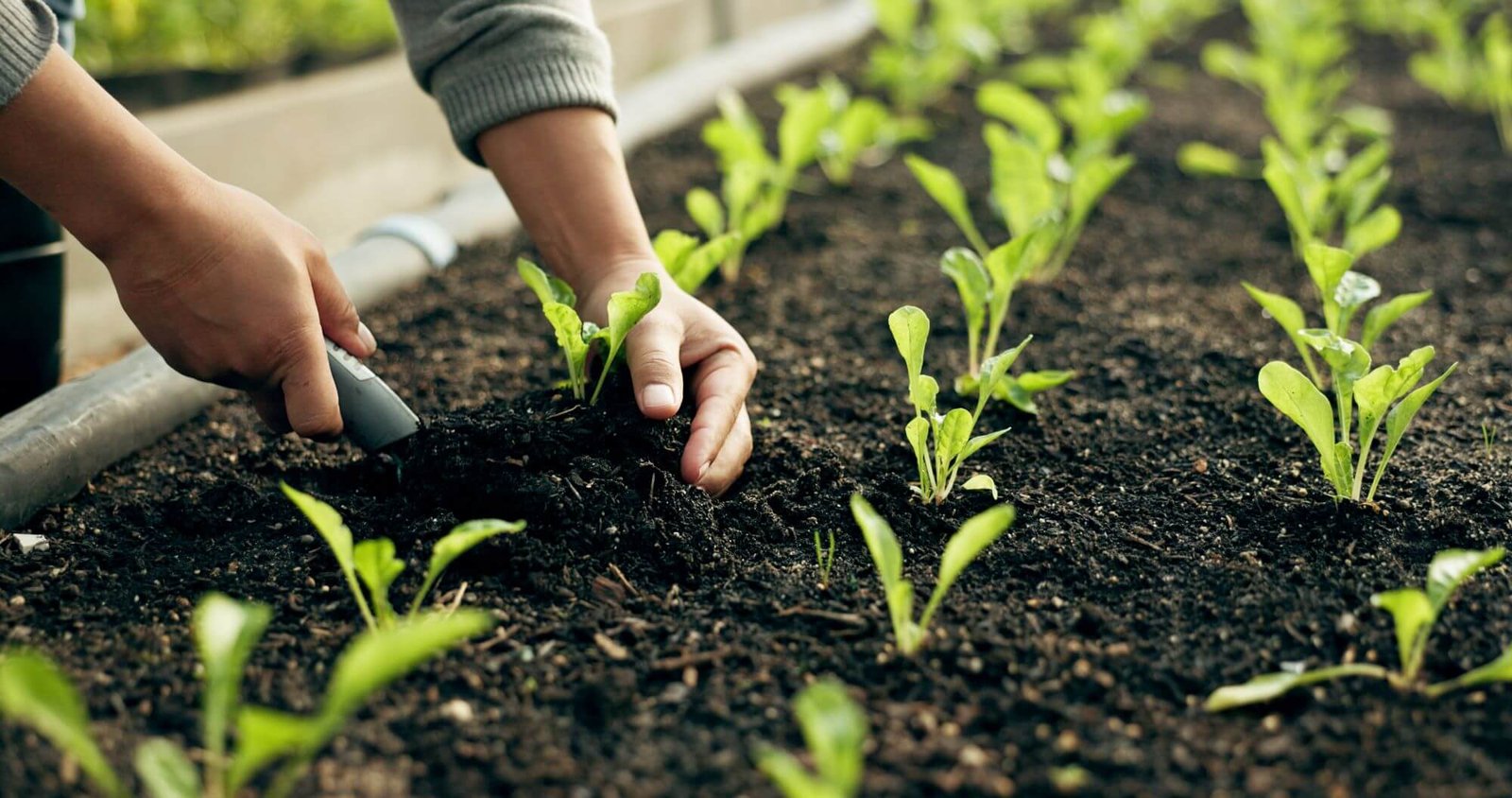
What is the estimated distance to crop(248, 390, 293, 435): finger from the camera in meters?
1.50

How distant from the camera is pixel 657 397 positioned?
1496 millimetres

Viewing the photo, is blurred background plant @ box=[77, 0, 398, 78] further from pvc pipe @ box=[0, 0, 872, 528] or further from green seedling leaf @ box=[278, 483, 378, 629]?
green seedling leaf @ box=[278, 483, 378, 629]

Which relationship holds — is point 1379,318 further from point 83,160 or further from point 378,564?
point 83,160

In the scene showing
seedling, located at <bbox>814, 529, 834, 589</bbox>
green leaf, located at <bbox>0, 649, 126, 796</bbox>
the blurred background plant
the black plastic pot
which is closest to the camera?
green leaf, located at <bbox>0, 649, 126, 796</bbox>

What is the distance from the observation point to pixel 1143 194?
10.2 ft

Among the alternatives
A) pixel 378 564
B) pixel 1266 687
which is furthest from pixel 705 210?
pixel 1266 687

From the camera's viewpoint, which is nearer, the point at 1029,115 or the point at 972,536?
the point at 972,536

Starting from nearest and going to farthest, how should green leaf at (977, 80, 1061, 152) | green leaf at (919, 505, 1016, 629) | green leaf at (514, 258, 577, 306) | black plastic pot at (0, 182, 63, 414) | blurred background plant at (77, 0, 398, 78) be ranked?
green leaf at (919, 505, 1016, 629)
green leaf at (514, 258, 577, 306)
black plastic pot at (0, 182, 63, 414)
green leaf at (977, 80, 1061, 152)
blurred background plant at (77, 0, 398, 78)

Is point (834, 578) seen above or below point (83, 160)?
below

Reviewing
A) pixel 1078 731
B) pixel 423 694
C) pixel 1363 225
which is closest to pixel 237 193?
pixel 423 694

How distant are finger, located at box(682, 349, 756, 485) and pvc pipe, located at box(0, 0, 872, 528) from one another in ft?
2.74

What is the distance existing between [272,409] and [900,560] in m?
0.83

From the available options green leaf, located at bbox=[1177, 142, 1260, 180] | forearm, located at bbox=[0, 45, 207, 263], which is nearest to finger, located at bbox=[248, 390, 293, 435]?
forearm, located at bbox=[0, 45, 207, 263]

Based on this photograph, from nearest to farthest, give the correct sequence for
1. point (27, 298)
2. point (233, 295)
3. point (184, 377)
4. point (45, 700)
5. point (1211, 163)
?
point (45, 700) → point (233, 295) → point (184, 377) → point (27, 298) → point (1211, 163)
